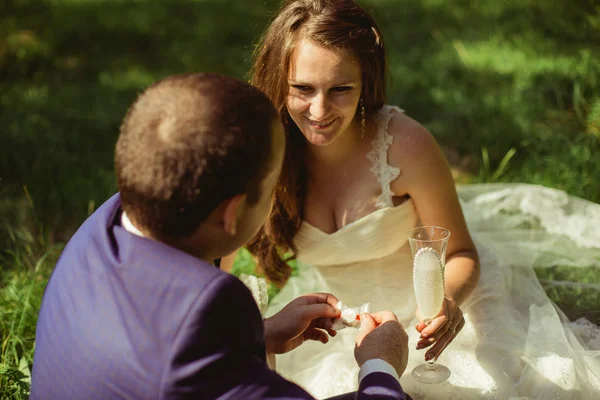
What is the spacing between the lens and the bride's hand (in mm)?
2650

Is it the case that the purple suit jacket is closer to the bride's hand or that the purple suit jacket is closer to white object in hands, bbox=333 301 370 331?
white object in hands, bbox=333 301 370 331

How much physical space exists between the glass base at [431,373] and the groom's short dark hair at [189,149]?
4.26 feet

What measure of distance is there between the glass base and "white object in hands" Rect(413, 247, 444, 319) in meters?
0.29

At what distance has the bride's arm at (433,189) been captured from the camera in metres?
3.26

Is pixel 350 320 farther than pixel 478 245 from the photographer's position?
No

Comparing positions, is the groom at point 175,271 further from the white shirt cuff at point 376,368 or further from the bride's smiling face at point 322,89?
the bride's smiling face at point 322,89

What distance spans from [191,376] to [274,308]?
223 centimetres

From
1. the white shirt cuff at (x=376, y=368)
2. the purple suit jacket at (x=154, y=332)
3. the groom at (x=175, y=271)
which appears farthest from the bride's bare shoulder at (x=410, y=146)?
the purple suit jacket at (x=154, y=332)

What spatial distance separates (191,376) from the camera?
167 centimetres

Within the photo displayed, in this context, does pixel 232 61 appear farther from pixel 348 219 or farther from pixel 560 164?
pixel 348 219

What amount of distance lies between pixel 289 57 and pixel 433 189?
90 centimetres

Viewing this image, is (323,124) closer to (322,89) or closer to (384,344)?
(322,89)

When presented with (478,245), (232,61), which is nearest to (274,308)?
(478,245)

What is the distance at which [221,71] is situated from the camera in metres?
7.64
